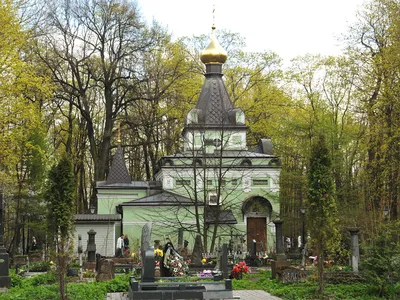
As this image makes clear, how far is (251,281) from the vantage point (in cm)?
2166

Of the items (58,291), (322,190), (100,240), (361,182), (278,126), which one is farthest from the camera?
(278,126)

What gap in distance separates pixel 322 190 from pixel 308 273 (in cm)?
395

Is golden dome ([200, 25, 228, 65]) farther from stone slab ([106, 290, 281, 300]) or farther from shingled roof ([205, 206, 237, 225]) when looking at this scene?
stone slab ([106, 290, 281, 300])

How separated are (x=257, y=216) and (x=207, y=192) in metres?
5.20

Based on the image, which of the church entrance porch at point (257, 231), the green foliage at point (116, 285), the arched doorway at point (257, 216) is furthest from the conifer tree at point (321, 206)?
the arched doorway at point (257, 216)

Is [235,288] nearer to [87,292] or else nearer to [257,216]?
[87,292]

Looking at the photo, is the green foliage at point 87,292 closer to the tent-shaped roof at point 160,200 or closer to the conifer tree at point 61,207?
the conifer tree at point 61,207

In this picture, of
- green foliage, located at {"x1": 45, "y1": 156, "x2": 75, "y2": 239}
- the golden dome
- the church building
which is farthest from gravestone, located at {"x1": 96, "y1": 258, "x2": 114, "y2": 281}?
the golden dome

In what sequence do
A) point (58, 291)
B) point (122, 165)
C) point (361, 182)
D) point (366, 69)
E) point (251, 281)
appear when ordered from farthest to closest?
point (122, 165) < point (361, 182) < point (366, 69) < point (251, 281) < point (58, 291)

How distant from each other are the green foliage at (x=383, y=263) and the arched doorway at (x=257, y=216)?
20166 mm

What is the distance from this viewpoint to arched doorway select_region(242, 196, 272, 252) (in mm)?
37781

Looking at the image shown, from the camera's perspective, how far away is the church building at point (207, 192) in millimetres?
35062

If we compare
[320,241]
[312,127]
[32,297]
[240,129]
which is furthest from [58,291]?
[240,129]

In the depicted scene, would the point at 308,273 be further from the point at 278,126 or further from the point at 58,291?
the point at 278,126
